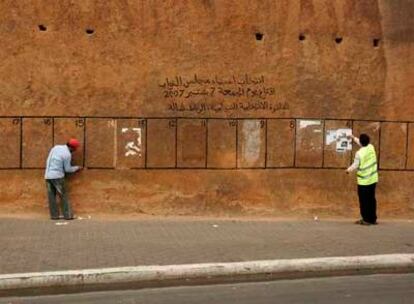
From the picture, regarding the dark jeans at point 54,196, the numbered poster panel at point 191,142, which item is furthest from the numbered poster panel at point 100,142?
the numbered poster panel at point 191,142

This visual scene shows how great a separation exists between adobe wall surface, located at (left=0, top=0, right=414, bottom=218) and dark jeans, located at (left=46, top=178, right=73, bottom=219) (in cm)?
28

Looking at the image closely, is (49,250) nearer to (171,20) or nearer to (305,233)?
(305,233)

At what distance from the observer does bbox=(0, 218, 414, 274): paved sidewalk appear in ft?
27.3

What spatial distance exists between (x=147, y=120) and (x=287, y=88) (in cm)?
251

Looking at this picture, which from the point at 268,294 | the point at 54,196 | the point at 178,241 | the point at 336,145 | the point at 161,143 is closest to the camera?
the point at 268,294

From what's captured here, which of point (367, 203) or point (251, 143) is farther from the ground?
point (251, 143)

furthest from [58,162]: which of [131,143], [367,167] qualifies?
[367,167]

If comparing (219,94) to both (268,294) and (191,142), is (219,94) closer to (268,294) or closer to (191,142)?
(191,142)

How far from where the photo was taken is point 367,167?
1142 cm

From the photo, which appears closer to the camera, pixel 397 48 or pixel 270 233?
pixel 270 233

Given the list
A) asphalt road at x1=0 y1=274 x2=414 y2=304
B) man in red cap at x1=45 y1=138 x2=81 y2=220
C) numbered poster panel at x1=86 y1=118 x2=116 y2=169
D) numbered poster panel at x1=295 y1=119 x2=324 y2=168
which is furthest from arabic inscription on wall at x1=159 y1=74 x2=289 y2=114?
asphalt road at x1=0 y1=274 x2=414 y2=304

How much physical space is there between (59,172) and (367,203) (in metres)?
5.16

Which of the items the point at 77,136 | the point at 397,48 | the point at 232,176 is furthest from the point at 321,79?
the point at 77,136

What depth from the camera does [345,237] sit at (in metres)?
10.1
